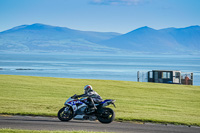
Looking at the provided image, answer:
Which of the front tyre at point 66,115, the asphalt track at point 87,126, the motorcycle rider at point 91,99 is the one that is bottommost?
the asphalt track at point 87,126

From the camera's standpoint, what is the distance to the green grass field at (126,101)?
56.2 feet

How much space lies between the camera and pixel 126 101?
23.7m

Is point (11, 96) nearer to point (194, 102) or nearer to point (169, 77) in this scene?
point (194, 102)

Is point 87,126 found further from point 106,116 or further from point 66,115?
point 66,115

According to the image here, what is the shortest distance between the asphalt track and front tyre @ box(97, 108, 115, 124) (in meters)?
0.20

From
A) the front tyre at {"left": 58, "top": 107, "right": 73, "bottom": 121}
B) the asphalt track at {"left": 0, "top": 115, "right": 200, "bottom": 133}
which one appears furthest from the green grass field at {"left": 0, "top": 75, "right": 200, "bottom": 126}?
the front tyre at {"left": 58, "top": 107, "right": 73, "bottom": 121}

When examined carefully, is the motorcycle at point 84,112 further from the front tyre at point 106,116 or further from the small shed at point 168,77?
the small shed at point 168,77

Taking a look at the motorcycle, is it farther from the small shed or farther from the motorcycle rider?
the small shed

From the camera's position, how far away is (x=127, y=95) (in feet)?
91.1

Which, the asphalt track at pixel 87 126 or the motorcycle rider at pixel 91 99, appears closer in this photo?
the asphalt track at pixel 87 126

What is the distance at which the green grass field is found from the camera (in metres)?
17.1

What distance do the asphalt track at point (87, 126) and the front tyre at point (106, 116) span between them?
20 centimetres

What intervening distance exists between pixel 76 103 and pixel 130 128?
Result: 246 centimetres

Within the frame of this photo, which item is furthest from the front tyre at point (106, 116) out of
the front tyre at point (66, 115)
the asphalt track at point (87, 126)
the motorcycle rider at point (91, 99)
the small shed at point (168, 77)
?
the small shed at point (168, 77)
